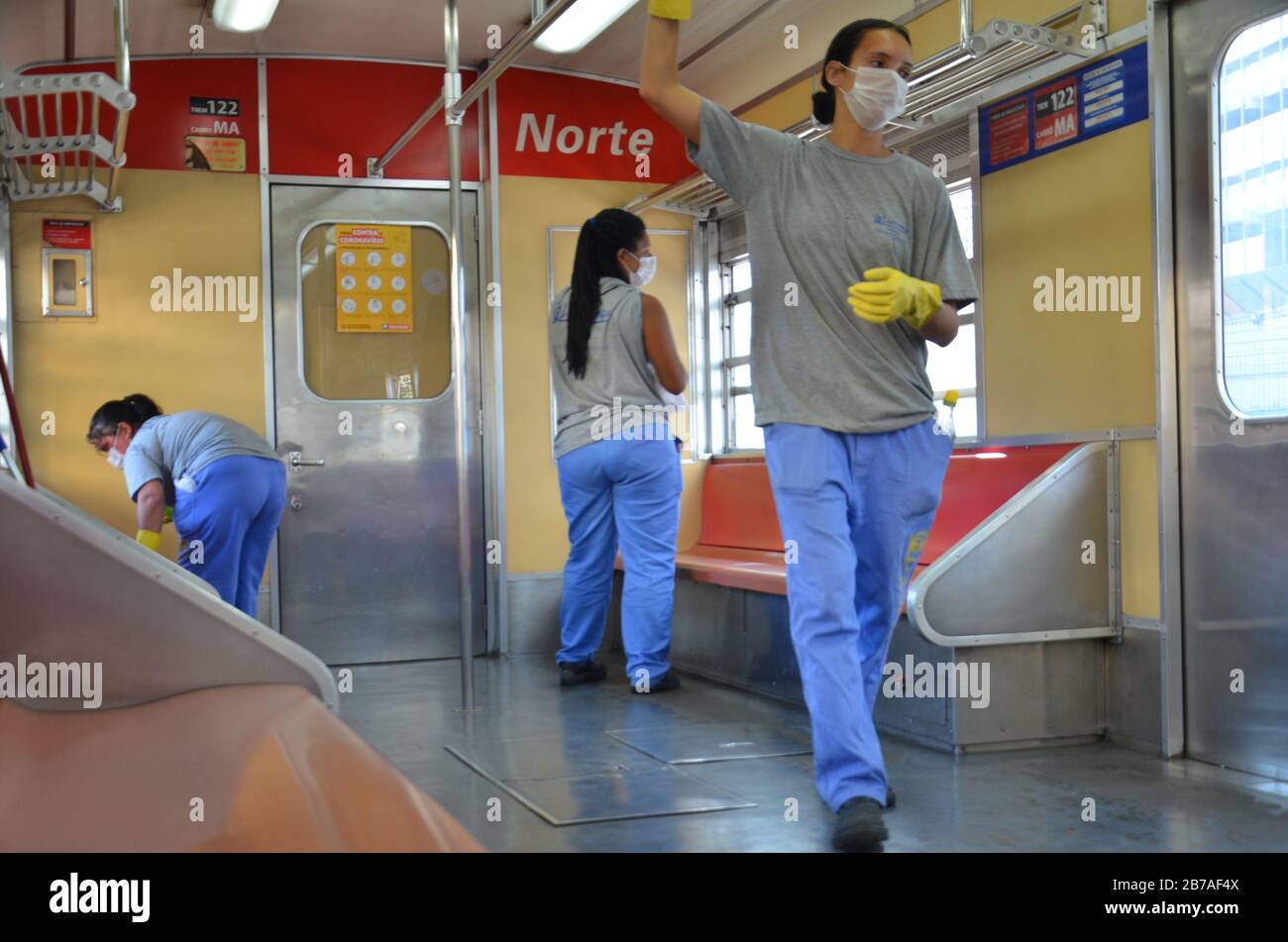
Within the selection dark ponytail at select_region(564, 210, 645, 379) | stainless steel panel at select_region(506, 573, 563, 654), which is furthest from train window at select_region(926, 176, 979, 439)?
stainless steel panel at select_region(506, 573, 563, 654)

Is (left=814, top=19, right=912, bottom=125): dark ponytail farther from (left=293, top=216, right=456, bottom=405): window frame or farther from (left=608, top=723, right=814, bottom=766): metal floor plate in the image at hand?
(left=293, top=216, right=456, bottom=405): window frame

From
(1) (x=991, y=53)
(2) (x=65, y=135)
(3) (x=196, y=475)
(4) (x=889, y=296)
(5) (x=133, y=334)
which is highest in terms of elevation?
(2) (x=65, y=135)

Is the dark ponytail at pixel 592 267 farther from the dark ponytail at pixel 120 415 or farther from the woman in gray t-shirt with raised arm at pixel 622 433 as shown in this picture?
the dark ponytail at pixel 120 415

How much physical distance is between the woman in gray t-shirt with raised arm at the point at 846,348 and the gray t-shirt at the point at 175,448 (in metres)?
2.69

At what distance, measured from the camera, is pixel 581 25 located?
232 inches

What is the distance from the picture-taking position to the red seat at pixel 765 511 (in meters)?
A: 4.61

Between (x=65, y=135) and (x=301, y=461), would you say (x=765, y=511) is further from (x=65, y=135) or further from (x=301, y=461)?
(x=65, y=135)

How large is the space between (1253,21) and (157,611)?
134 inches

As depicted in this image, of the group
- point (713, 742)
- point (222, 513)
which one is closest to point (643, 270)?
point (222, 513)

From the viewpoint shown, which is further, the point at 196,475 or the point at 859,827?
the point at 196,475

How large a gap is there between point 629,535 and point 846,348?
7.45 feet

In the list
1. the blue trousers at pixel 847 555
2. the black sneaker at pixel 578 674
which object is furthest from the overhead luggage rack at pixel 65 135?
the black sneaker at pixel 578 674

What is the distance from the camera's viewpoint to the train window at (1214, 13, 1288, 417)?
3.69m
